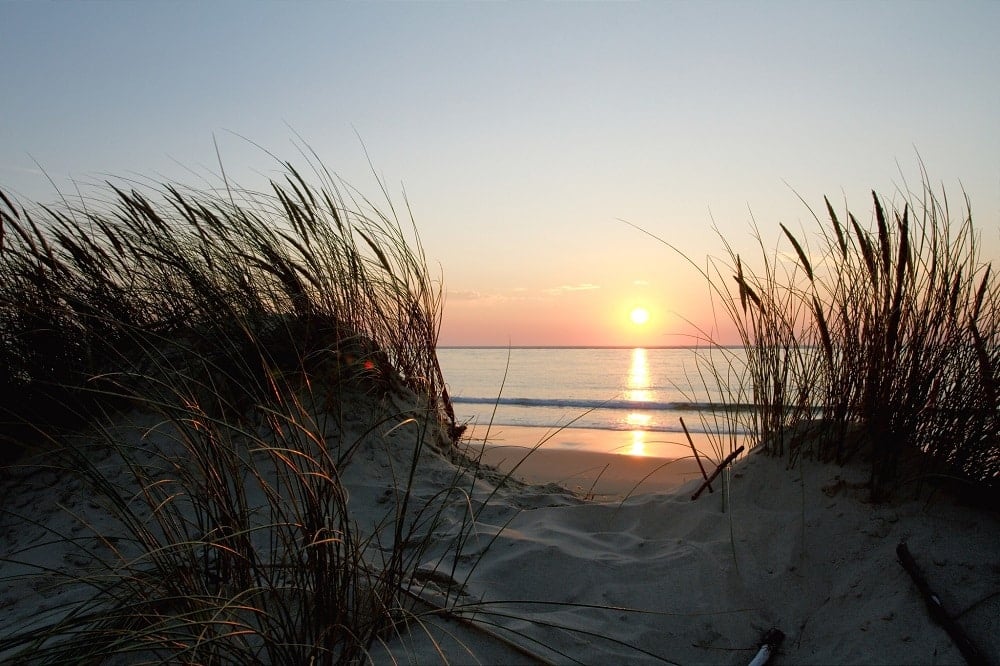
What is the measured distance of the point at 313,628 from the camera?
5.05 ft

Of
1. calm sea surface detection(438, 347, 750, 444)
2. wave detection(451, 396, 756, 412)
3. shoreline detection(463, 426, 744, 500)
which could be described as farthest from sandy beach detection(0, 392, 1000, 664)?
wave detection(451, 396, 756, 412)

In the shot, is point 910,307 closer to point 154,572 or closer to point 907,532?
point 907,532

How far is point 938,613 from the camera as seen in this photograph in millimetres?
1715

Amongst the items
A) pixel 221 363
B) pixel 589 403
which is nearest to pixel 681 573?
pixel 221 363

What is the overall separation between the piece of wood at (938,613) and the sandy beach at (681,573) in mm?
19

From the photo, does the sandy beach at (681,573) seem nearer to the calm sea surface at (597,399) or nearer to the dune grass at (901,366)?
the dune grass at (901,366)

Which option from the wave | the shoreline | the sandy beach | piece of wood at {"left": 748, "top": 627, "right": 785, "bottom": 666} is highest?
the sandy beach

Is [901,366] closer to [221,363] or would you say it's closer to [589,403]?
[221,363]

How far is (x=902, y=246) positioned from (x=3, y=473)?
3634mm

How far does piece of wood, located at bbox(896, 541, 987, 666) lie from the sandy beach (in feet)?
0.06

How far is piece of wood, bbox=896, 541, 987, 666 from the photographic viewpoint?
5.17 ft

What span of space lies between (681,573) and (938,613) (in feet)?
2.33

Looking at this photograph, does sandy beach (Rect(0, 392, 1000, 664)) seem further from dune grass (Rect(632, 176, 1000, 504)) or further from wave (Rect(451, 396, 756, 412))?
wave (Rect(451, 396, 756, 412))

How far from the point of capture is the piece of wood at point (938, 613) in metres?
1.58
